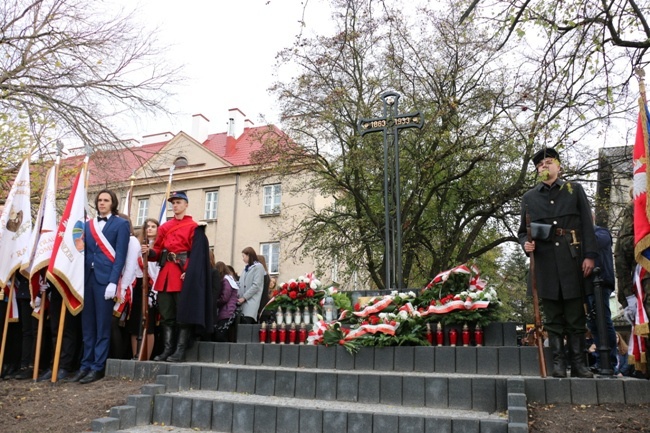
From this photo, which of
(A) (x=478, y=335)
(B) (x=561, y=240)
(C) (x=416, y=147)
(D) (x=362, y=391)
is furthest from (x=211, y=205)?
(B) (x=561, y=240)

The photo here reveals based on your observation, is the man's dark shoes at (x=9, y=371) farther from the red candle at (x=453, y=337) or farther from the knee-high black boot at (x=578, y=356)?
the knee-high black boot at (x=578, y=356)

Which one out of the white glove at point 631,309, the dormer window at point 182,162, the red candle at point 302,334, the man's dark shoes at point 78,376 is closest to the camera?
the white glove at point 631,309

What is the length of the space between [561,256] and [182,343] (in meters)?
4.59

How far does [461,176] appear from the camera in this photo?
53.5ft

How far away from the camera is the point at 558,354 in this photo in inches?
215

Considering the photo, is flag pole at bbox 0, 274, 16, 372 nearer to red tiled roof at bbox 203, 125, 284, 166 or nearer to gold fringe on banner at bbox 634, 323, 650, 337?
gold fringe on banner at bbox 634, 323, 650, 337

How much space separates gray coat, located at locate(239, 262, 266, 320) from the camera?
873 cm

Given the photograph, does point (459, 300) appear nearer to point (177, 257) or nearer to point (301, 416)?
point (301, 416)

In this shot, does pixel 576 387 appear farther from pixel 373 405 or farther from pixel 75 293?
pixel 75 293

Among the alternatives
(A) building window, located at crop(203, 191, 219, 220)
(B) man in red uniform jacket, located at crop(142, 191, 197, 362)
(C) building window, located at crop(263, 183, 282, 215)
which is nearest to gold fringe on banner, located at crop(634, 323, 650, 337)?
(B) man in red uniform jacket, located at crop(142, 191, 197, 362)

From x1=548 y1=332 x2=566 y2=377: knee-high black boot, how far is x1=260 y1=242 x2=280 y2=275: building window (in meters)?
23.4

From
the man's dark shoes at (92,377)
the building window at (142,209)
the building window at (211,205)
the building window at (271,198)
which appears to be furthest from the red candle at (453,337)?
the building window at (142,209)

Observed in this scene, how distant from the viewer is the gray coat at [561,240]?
5488 millimetres

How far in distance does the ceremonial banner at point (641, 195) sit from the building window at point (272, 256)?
78.6 feet
